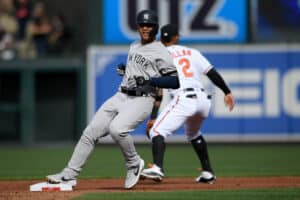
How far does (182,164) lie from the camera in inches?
507

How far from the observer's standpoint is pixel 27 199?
7.95 meters

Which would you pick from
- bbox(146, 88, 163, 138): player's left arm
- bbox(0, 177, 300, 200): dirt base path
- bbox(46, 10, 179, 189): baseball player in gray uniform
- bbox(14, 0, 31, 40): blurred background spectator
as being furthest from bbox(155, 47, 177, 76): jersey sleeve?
bbox(14, 0, 31, 40): blurred background spectator

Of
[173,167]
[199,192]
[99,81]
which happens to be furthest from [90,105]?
[199,192]

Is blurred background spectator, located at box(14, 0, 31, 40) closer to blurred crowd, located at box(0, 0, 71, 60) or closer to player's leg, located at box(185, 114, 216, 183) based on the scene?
blurred crowd, located at box(0, 0, 71, 60)

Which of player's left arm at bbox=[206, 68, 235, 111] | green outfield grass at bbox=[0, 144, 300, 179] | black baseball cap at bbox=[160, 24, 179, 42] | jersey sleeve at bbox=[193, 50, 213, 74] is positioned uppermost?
black baseball cap at bbox=[160, 24, 179, 42]

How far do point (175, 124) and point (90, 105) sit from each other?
7103 millimetres

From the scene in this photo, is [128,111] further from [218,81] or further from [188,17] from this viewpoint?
[188,17]

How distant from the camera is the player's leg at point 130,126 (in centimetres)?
847

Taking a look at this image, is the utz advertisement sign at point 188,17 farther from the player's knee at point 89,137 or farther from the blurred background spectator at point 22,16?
the player's knee at point 89,137

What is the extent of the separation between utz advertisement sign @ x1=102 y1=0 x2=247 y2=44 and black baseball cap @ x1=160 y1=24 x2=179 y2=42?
22.1 ft

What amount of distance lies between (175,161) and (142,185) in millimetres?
4135

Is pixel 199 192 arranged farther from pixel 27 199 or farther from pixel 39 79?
pixel 39 79

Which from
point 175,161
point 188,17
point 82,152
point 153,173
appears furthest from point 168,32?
point 188,17

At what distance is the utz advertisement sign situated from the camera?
53.3 feet
